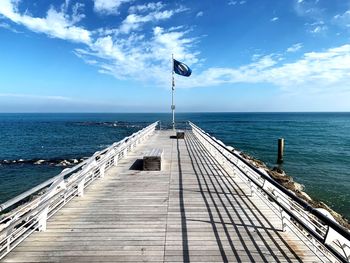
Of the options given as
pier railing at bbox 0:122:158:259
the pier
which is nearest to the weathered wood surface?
the pier

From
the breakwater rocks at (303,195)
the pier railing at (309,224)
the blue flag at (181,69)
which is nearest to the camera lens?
the pier railing at (309,224)

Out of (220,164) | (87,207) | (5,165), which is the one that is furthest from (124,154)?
(5,165)

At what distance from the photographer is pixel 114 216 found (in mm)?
6730

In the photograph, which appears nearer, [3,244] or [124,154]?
[3,244]

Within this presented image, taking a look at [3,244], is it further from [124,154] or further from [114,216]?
[124,154]

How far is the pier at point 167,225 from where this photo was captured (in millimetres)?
4855

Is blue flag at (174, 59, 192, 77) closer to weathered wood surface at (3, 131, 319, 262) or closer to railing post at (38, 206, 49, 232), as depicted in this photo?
weathered wood surface at (3, 131, 319, 262)

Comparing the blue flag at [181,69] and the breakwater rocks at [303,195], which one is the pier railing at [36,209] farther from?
the blue flag at [181,69]

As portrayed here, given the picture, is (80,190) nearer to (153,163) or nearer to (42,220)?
(42,220)

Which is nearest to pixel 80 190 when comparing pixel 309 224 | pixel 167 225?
pixel 167 225

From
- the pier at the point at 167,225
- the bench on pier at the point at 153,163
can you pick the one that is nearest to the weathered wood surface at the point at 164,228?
the pier at the point at 167,225

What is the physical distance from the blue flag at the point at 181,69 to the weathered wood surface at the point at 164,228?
18.5m

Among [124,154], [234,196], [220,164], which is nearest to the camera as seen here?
[234,196]

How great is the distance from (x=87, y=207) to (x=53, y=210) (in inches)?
30.6
